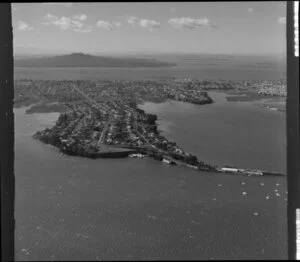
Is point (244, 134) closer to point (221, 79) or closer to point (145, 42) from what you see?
point (221, 79)

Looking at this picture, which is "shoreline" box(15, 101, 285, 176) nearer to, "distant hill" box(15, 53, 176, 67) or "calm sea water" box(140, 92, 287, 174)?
"calm sea water" box(140, 92, 287, 174)

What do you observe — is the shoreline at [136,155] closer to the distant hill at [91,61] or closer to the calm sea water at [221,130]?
the calm sea water at [221,130]

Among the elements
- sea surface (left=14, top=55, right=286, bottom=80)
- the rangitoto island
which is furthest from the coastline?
sea surface (left=14, top=55, right=286, bottom=80)

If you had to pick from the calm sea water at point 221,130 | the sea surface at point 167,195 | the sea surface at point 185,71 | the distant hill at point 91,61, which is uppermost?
the distant hill at point 91,61

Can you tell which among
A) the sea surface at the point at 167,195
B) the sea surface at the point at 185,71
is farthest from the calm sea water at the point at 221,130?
the sea surface at the point at 185,71

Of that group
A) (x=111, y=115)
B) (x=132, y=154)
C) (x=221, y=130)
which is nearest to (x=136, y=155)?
(x=132, y=154)

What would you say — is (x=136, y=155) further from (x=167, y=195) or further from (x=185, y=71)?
(x=185, y=71)
